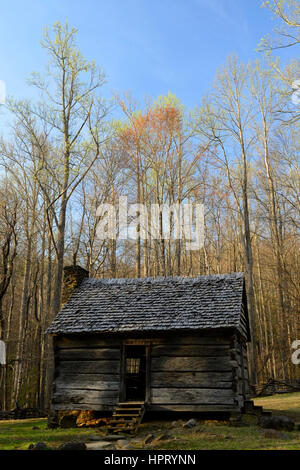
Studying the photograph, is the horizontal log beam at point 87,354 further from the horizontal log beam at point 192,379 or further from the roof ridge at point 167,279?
the roof ridge at point 167,279

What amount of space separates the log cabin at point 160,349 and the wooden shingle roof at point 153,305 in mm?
31

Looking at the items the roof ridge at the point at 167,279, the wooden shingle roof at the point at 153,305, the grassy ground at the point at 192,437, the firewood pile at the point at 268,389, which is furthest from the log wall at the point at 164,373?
the firewood pile at the point at 268,389

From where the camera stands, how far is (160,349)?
13.4 metres

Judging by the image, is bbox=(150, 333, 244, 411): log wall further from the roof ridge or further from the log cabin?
the roof ridge

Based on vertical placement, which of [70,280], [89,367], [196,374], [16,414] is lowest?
[16,414]

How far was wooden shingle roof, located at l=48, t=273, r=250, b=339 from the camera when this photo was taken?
1316cm

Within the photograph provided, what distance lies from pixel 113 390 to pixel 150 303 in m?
2.93

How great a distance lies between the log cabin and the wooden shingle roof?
1.2 inches

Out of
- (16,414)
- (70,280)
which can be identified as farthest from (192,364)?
(16,414)

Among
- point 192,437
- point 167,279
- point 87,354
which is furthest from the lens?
point 167,279

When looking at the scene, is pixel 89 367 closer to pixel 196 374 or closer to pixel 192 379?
pixel 192 379

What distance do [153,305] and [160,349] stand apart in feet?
5.08

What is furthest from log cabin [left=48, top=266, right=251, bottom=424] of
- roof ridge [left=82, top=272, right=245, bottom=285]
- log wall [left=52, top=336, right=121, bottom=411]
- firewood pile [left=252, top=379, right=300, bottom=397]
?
firewood pile [left=252, top=379, right=300, bottom=397]
